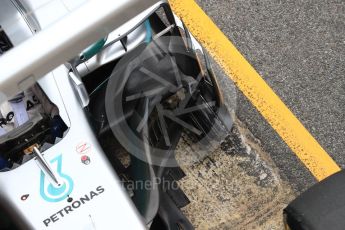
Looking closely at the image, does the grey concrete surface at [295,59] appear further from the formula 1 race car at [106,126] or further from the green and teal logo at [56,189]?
the green and teal logo at [56,189]

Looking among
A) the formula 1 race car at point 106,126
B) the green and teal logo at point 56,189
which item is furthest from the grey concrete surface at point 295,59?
the green and teal logo at point 56,189

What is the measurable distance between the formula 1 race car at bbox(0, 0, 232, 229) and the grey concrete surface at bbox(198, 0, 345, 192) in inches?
19.9

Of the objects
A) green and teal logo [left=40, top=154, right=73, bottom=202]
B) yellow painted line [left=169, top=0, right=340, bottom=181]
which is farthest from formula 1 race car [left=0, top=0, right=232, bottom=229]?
yellow painted line [left=169, top=0, right=340, bottom=181]

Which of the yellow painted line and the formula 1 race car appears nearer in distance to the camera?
the formula 1 race car

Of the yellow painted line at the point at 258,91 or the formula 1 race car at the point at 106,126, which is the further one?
the yellow painted line at the point at 258,91

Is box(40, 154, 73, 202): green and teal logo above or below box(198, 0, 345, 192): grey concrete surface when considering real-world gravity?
above

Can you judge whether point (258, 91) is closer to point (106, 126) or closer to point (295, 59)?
point (295, 59)

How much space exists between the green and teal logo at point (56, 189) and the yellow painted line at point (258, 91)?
1587 millimetres

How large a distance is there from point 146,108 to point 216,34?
1343mm

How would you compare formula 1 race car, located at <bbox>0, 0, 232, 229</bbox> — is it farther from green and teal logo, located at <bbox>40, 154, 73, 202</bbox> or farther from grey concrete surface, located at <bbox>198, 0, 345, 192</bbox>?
grey concrete surface, located at <bbox>198, 0, 345, 192</bbox>

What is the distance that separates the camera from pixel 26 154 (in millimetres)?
2508

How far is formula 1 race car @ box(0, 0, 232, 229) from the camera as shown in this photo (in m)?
2.36

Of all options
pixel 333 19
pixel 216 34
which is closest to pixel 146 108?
pixel 216 34

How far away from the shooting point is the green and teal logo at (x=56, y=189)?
237cm
